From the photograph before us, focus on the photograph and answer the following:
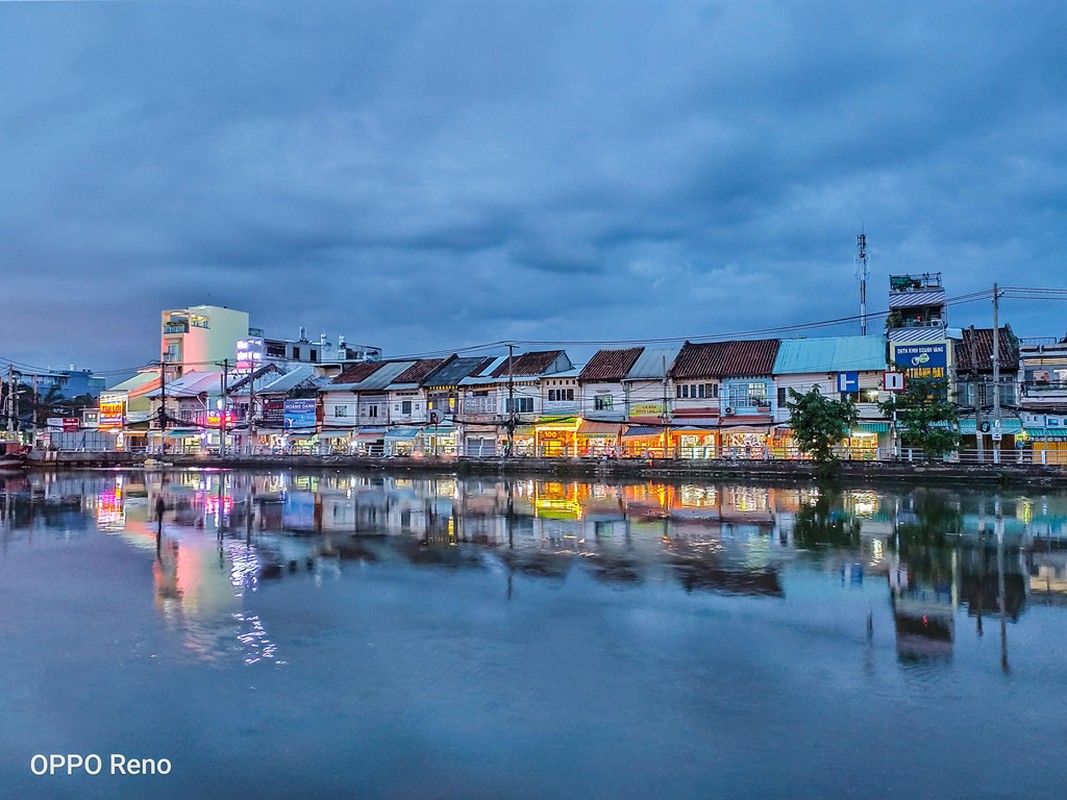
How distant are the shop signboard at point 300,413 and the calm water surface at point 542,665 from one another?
4111 cm

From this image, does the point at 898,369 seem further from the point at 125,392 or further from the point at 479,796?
the point at 125,392

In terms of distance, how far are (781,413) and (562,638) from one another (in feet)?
128

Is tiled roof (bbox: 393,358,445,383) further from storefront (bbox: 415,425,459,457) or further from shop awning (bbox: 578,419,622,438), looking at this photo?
shop awning (bbox: 578,419,622,438)

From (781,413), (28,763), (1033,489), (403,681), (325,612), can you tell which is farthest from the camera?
(781,413)

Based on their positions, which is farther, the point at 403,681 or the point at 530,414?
the point at 530,414

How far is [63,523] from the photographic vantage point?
20.1 metres

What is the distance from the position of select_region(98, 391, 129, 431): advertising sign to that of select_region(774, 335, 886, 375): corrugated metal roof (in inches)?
2288

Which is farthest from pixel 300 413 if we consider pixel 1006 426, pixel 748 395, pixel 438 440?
pixel 1006 426

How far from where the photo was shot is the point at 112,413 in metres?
68.6

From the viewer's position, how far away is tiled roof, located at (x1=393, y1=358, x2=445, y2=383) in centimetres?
5791

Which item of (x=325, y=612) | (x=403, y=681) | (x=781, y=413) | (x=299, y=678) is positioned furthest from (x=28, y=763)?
(x=781, y=413)

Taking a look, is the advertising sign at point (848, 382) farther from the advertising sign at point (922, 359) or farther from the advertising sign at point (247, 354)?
the advertising sign at point (247, 354)

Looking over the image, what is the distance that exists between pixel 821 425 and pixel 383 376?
36.3 metres

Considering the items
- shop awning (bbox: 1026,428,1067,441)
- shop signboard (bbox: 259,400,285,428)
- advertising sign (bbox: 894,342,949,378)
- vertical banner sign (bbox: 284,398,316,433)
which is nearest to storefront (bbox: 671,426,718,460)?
advertising sign (bbox: 894,342,949,378)
